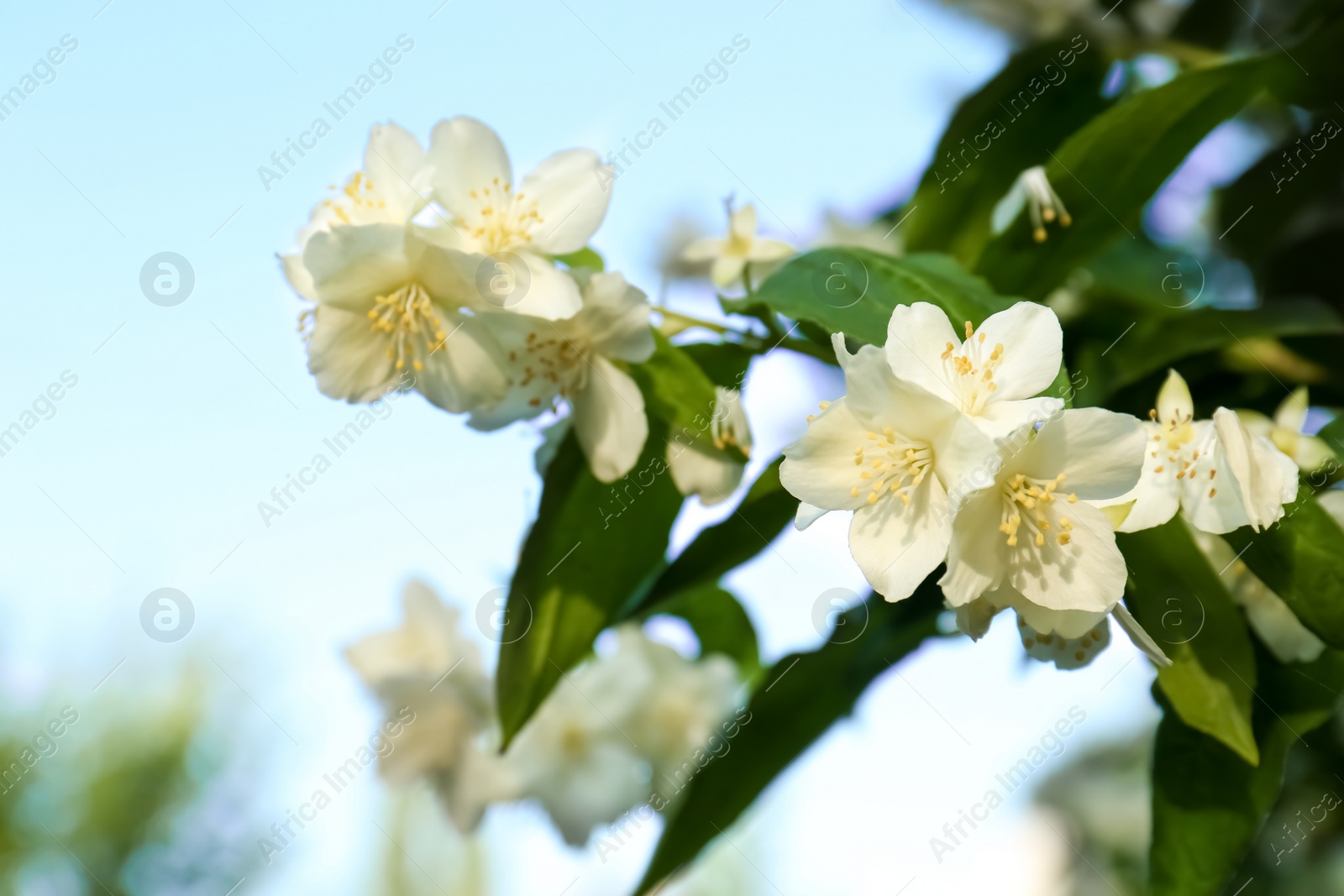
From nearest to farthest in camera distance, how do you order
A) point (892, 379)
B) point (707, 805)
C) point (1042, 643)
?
point (892, 379) → point (1042, 643) → point (707, 805)

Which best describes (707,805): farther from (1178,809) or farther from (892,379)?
(892,379)

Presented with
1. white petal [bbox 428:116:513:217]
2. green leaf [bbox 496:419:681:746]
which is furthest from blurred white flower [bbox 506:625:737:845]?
white petal [bbox 428:116:513:217]

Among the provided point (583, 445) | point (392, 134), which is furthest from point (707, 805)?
point (392, 134)

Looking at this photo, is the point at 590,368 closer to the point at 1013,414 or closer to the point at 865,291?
the point at 865,291

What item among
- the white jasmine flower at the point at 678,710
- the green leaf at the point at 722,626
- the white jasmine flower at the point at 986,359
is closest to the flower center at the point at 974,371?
the white jasmine flower at the point at 986,359

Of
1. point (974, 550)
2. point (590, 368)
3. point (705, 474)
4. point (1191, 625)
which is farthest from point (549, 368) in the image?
point (1191, 625)

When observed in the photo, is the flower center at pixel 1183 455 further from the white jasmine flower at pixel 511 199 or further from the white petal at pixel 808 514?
the white jasmine flower at pixel 511 199
